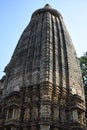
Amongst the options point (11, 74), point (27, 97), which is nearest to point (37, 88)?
point (27, 97)

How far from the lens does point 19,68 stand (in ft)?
60.8

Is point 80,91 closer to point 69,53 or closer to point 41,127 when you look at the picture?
point 69,53

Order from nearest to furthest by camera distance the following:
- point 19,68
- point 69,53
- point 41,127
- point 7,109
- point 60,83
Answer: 1. point 41,127
2. point 7,109
3. point 60,83
4. point 19,68
5. point 69,53

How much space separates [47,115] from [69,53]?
7.15 meters

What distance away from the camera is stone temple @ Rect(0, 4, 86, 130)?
14.5 metres

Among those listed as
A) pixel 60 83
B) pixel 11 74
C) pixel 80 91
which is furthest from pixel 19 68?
pixel 80 91

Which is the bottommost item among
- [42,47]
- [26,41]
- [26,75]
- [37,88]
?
[37,88]

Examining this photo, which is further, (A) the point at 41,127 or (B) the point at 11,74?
(B) the point at 11,74

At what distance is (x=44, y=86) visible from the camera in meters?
15.8

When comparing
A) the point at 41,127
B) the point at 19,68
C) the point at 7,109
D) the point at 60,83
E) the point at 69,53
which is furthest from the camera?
the point at 69,53

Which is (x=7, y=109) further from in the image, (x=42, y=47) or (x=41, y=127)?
(x=42, y=47)

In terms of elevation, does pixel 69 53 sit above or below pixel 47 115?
above

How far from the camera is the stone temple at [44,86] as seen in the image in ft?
47.7

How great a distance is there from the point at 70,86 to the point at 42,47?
3802 mm
